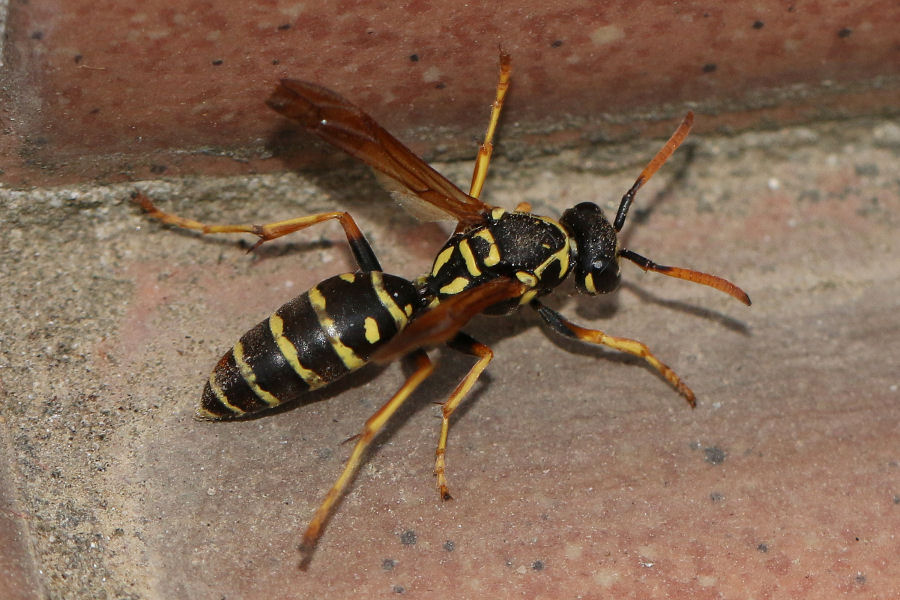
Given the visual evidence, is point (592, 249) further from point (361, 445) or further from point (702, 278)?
point (361, 445)

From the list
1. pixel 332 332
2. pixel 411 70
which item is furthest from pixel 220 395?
pixel 411 70

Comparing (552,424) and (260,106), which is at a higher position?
(260,106)

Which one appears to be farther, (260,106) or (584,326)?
(584,326)

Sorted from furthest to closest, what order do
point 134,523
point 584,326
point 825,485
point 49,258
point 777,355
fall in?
point 584,326
point 777,355
point 49,258
point 825,485
point 134,523

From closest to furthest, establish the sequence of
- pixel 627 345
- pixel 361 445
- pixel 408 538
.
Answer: pixel 408 538 < pixel 361 445 < pixel 627 345

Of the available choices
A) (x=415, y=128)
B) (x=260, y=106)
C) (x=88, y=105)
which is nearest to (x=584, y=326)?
(x=415, y=128)

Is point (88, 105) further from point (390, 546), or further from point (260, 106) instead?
point (390, 546)

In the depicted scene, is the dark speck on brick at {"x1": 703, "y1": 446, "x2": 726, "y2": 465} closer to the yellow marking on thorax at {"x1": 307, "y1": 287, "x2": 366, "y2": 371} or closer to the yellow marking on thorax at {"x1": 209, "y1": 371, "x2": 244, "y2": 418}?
the yellow marking on thorax at {"x1": 307, "y1": 287, "x2": 366, "y2": 371}

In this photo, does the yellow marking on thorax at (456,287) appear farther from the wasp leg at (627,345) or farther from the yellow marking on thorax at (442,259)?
the wasp leg at (627,345)
